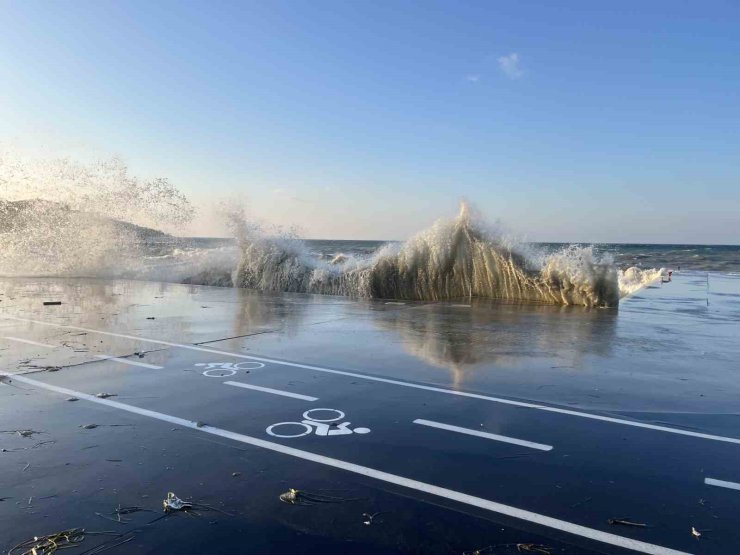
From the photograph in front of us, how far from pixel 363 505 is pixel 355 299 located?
12451mm

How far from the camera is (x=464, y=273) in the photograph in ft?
53.3

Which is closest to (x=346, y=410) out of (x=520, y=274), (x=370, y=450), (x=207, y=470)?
(x=370, y=450)

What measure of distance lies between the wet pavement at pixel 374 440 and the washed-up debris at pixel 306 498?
0.03 meters

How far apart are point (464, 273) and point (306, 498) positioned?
1362 cm

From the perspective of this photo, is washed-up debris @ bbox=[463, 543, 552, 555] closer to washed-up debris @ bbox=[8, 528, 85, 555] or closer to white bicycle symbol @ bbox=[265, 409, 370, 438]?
white bicycle symbol @ bbox=[265, 409, 370, 438]

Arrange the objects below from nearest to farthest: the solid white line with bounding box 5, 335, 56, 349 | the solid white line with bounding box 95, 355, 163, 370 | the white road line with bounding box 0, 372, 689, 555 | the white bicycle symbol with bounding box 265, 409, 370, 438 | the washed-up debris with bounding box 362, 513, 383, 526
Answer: the white road line with bounding box 0, 372, 689, 555 < the washed-up debris with bounding box 362, 513, 383, 526 < the white bicycle symbol with bounding box 265, 409, 370, 438 < the solid white line with bounding box 95, 355, 163, 370 < the solid white line with bounding box 5, 335, 56, 349

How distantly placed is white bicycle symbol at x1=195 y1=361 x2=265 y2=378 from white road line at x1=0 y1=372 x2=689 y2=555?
134 centimetres

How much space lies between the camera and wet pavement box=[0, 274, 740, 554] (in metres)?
2.82

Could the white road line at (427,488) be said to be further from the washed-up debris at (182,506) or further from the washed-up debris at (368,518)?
the washed-up debris at (182,506)

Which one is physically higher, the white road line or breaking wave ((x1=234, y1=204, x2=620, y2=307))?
breaking wave ((x1=234, y1=204, x2=620, y2=307))

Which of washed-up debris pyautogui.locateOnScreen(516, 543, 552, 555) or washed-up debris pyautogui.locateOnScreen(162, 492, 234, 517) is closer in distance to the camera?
washed-up debris pyautogui.locateOnScreen(516, 543, 552, 555)

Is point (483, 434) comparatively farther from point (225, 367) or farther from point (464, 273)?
point (464, 273)

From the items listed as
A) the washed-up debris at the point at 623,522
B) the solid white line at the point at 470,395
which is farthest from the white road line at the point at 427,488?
the solid white line at the point at 470,395

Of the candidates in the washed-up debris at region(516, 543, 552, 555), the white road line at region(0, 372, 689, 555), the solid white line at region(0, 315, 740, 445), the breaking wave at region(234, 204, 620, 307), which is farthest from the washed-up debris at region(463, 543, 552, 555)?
the breaking wave at region(234, 204, 620, 307)
